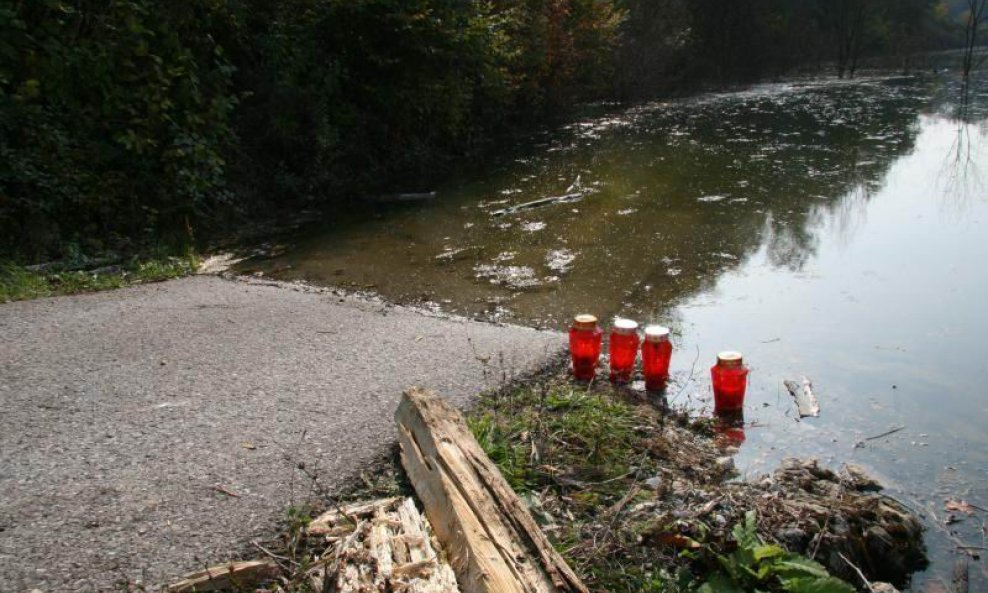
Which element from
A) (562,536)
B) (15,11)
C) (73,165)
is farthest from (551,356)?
(15,11)

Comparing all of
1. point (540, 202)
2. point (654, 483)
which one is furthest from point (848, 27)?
point (654, 483)

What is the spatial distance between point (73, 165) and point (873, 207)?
851cm

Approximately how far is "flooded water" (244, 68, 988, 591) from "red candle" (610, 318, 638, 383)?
0.30m

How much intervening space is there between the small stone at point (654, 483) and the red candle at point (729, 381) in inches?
37.3

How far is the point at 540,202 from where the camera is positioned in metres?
9.31

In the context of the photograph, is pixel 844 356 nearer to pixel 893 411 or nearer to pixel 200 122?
pixel 893 411

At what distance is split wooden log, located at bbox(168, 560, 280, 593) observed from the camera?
240 centimetres

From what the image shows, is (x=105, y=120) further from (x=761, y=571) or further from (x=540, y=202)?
(x=761, y=571)

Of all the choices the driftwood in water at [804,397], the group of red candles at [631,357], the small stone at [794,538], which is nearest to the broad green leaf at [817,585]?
the small stone at [794,538]

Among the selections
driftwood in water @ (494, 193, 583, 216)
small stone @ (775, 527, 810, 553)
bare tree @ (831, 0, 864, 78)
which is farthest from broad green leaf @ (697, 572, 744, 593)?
bare tree @ (831, 0, 864, 78)

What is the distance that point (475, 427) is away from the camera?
349 centimetres

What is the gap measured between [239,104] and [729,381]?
732cm

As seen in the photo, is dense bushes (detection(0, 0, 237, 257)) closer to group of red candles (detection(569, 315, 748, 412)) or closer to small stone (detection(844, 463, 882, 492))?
group of red candles (detection(569, 315, 748, 412))

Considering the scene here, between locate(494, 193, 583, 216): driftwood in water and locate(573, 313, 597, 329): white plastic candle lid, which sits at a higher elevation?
locate(573, 313, 597, 329): white plastic candle lid
